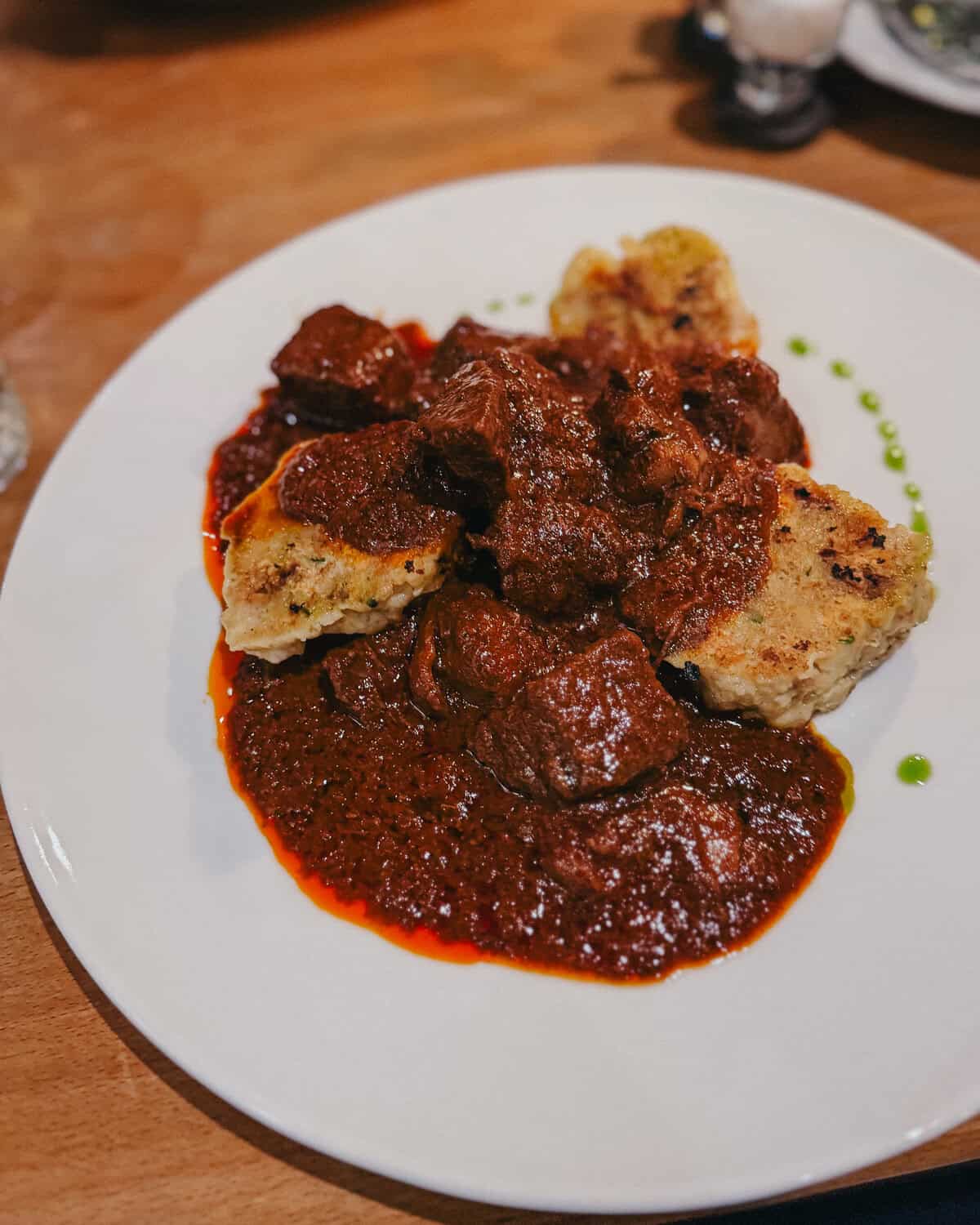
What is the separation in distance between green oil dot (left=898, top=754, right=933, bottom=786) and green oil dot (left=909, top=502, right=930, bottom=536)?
0.95 m

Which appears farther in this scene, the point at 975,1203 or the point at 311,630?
the point at 311,630

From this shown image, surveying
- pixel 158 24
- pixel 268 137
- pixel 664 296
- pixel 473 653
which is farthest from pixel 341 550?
pixel 158 24

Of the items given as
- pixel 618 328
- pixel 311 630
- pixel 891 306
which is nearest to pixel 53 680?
pixel 311 630

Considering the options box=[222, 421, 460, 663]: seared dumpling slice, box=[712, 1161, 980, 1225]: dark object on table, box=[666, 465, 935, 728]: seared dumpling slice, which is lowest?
box=[712, 1161, 980, 1225]: dark object on table

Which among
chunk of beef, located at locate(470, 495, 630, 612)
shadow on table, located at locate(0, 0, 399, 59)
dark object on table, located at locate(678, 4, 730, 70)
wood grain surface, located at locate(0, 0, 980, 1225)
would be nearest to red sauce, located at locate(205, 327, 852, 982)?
chunk of beef, located at locate(470, 495, 630, 612)

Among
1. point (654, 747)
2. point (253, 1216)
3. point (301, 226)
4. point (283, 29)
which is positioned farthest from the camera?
point (283, 29)

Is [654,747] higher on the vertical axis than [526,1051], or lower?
higher

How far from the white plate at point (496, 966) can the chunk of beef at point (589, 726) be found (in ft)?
1.99

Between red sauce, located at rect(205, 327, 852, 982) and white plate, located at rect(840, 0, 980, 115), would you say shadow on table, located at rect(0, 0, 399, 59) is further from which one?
red sauce, located at rect(205, 327, 852, 982)

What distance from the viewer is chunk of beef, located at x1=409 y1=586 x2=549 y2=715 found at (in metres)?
3.33

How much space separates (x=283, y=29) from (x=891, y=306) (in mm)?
5026

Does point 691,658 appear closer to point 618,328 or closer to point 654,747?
point 654,747

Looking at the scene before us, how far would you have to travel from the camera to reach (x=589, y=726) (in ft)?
10.1

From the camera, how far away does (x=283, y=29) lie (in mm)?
6953
